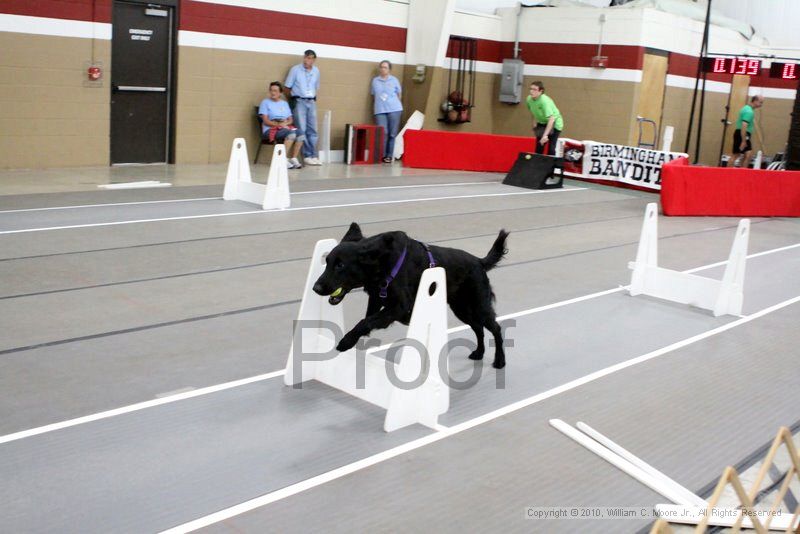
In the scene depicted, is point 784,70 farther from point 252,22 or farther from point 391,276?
point 391,276

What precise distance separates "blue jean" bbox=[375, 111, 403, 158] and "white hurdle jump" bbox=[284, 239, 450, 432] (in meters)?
14.1

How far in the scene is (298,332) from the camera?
5.42 metres

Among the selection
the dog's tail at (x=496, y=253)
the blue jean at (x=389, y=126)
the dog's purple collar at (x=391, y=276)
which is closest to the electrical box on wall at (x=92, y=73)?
the blue jean at (x=389, y=126)

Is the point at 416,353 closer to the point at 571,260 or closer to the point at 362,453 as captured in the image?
the point at 362,453

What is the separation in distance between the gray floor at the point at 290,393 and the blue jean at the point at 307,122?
278 inches

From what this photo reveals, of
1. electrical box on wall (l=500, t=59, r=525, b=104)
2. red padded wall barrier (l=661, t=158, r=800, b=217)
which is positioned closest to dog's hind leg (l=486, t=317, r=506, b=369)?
red padded wall barrier (l=661, t=158, r=800, b=217)

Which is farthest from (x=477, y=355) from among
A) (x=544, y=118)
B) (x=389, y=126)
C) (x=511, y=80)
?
(x=511, y=80)

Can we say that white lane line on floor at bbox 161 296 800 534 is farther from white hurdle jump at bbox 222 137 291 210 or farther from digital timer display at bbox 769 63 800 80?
digital timer display at bbox 769 63 800 80

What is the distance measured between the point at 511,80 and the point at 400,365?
60.9 ft

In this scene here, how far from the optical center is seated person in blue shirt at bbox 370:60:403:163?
1900 centimetres

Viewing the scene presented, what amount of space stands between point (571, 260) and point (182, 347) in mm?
5305

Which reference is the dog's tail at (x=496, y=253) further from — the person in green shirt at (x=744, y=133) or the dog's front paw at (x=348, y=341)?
the person in green shirt at (x=744, y=133)

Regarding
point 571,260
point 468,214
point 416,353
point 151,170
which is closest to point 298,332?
point 416,353

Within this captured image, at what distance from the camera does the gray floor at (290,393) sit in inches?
156
